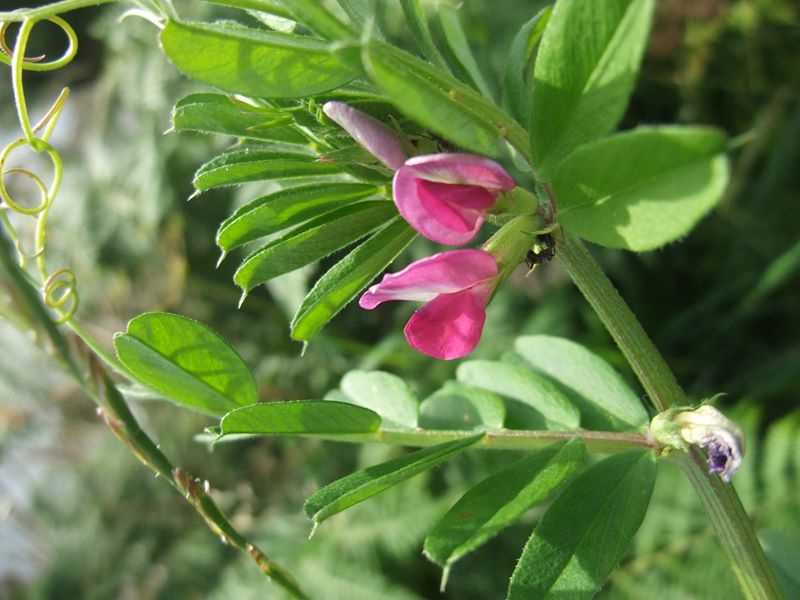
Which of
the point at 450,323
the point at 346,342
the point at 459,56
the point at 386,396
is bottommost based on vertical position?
the point at 346,342

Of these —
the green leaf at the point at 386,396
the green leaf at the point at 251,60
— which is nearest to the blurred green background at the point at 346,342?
the green leaf at the point at 386,396

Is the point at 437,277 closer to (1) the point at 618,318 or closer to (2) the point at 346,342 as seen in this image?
(1) the point at 618,318

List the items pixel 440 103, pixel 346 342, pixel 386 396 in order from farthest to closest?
pixel 346 342 → pixel 386 396 → pixel 440 103

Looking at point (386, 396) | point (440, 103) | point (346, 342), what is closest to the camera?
point (440, 103)

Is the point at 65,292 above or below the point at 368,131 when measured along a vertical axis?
below

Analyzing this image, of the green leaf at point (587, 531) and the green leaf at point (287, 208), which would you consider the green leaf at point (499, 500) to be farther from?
the green leaf at point (287, 208)

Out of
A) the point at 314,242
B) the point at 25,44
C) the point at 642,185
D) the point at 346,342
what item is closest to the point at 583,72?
the point at 642,185

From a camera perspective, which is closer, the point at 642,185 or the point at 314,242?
the point at 642,185

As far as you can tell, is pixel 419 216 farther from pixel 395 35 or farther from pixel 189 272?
pixel 189 272
